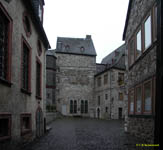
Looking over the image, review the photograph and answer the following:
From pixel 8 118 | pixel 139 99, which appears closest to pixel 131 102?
pixel 139 99

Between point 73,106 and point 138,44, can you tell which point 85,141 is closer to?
point 138,44

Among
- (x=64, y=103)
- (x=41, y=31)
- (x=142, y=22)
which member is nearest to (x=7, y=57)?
(x=41, y=31)

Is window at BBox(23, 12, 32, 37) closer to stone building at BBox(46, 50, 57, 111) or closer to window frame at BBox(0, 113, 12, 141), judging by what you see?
window frame at BBox(0, 113, 12, 141)

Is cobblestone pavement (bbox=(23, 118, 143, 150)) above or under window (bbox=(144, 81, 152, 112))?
under

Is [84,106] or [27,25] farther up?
[27,25]

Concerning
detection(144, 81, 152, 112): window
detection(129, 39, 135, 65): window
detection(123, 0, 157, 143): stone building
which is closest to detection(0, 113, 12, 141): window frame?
detection(123, 0, 157, 143): stone building

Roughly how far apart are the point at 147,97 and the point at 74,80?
107 ft

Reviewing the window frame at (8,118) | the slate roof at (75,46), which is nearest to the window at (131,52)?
the window frame at (8,118)

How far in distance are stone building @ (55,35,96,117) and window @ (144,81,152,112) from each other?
3095cm

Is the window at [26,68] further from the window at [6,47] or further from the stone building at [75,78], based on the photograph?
the stone building at [75,78]

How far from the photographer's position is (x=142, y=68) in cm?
1028

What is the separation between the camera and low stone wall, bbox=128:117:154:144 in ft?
29.1

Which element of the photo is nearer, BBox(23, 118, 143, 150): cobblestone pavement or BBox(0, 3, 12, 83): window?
BBox(0, 3, 12, 83): window

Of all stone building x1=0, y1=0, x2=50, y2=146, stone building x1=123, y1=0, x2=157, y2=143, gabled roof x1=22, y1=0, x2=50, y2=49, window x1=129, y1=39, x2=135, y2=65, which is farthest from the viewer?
window x1=129, y1=39, x2=135, y2=65
